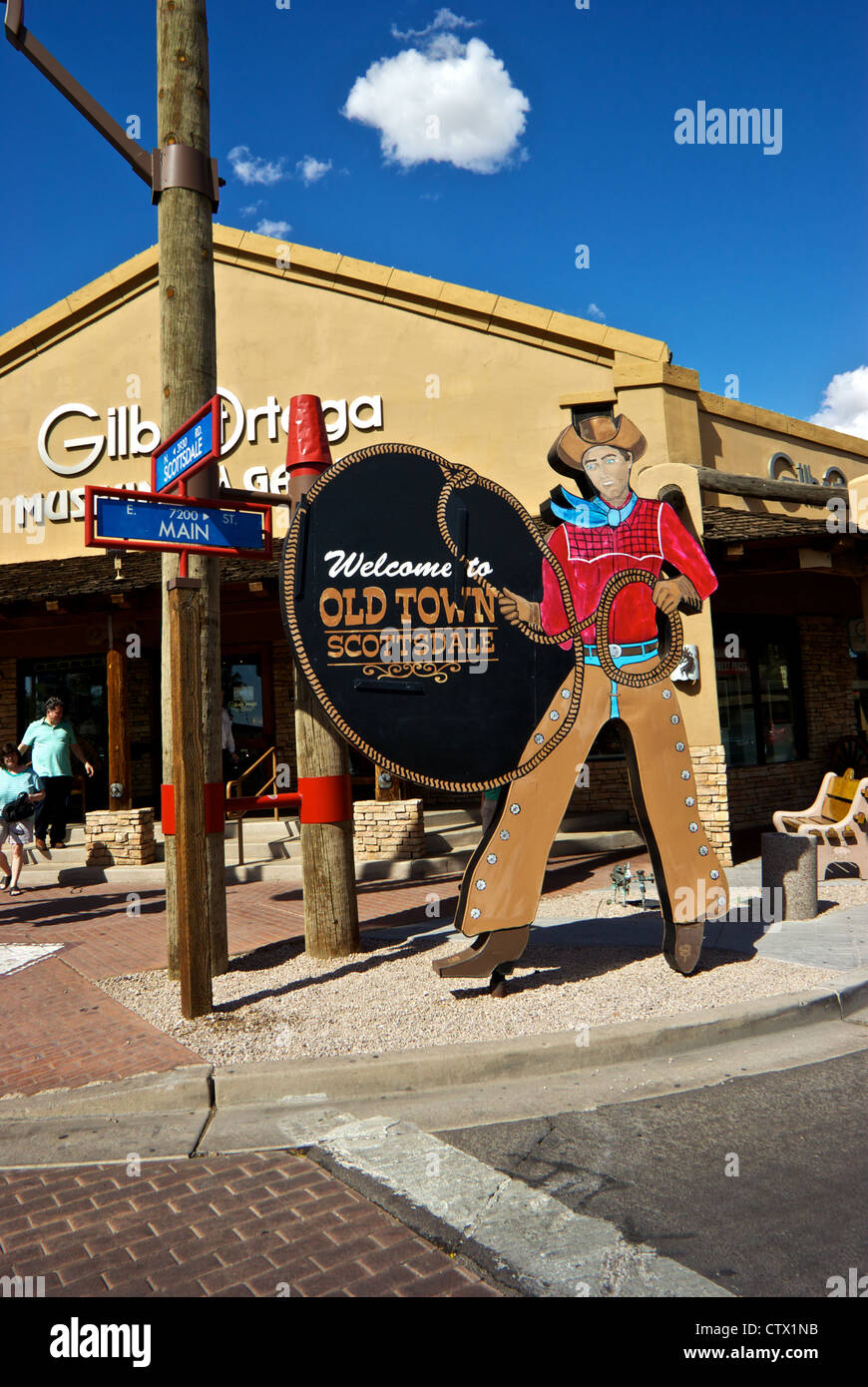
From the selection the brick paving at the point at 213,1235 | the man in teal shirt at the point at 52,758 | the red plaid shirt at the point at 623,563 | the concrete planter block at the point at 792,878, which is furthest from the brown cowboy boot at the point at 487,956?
the man in teal shirt at the point at 52,758

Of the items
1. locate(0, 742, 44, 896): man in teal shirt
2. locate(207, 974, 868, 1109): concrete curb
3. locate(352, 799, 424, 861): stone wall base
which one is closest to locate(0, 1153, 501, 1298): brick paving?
locate(207, 974, 868, 1109): concrete curb

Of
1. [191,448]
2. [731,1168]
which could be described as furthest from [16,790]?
[731,1168]

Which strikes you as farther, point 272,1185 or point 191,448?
point 191,448

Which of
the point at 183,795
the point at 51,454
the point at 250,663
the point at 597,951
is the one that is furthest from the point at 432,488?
the point at 51,454

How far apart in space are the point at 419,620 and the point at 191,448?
161 centimetres

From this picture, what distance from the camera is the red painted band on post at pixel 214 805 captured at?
6.06 m

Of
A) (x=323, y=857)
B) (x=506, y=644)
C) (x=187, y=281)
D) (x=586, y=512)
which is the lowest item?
(x=323, y=857)

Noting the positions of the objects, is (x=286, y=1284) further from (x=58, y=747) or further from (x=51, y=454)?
(x=51, y=454)

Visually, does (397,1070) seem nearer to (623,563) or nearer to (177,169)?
(623,563)

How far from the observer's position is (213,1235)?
122 inches

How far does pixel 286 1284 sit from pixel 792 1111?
2356mm

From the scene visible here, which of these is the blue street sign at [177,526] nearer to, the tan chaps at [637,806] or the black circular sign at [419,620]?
the black circular sign at [419,620]

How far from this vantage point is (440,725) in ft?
18.2

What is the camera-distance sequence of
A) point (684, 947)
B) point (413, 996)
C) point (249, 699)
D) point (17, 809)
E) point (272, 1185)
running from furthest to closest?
1. point (249, 699)
2. point (17, 809)
3. point (684, 947)
4. point (413, 996)
5. point (272, 1185)
